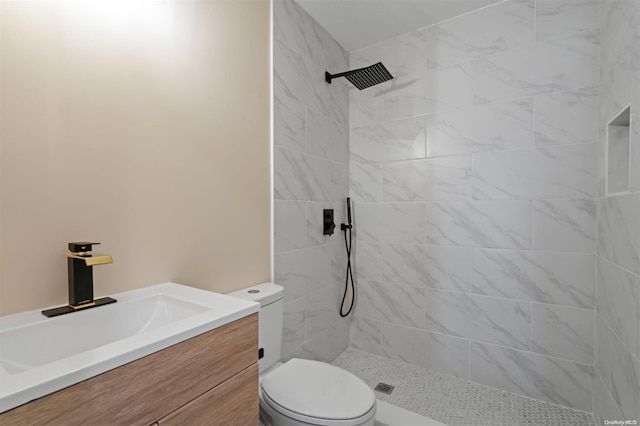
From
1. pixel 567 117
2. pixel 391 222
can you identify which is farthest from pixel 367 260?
pixel 567 117

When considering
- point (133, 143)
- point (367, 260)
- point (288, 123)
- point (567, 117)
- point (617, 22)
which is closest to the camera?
point (133, 143)

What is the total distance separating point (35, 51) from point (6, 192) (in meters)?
0.43

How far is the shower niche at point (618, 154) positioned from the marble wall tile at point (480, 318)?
2.66 feet

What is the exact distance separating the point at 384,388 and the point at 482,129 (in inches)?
69.5

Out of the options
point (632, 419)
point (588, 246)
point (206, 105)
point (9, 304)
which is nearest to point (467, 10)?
point (588, 246)

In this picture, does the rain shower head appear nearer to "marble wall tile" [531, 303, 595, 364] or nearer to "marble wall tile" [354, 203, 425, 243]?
"marble wall tile" [354, 203, 425, 243]

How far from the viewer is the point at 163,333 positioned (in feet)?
2.50

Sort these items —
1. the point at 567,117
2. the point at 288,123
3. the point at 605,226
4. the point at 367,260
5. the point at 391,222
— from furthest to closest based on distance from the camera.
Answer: the point at 367,260 → the point at 391,222 → the point at 288,123 → the point at 567,117 → the point at 605,226

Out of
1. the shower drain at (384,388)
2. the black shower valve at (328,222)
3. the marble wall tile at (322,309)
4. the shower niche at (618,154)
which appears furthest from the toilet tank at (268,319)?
the shower niche at (618,154)

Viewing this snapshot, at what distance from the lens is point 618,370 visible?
4.50 feet

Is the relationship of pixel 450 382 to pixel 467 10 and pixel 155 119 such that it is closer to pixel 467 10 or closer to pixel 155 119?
pixel 155 119

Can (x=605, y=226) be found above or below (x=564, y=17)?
below

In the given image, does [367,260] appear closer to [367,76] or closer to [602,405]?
[367,76]

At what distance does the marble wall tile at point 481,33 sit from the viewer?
192 centimetres
